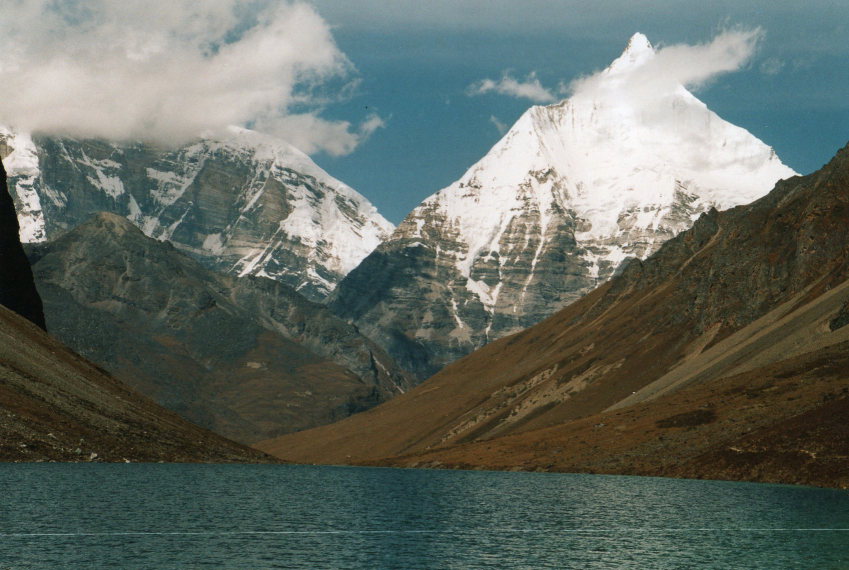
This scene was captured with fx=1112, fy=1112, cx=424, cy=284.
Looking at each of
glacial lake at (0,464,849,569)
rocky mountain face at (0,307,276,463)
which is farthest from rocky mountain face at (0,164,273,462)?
glacial lake at (0,464,849,569)

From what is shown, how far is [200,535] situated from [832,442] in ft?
295

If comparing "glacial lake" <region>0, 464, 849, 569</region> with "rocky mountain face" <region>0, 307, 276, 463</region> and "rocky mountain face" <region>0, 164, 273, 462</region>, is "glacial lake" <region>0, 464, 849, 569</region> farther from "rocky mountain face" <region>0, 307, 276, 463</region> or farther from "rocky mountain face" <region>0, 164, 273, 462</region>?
"rocky mountain face" <region>0, 164, 273, 462</region>

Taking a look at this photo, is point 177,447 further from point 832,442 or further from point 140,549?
point 140,549

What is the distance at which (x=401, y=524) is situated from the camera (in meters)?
95.6

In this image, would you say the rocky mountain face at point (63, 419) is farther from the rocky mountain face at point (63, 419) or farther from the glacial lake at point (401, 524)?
the glacial lake at point (401, 524)

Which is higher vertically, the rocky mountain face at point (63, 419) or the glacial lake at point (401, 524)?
the rocky mountain face at point (63, 419)

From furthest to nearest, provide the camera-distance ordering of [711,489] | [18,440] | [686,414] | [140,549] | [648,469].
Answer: [686,414] < [648,469] < [18,440] < [711,489] < [140,549]

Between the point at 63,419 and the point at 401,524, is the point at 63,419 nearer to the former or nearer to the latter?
the point at 63,419

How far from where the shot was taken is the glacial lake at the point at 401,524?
7294 cm

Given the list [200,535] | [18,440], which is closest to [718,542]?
[200,535]

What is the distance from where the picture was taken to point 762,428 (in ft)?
527

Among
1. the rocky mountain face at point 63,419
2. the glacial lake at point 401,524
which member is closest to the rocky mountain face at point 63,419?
the rocky mountain face at point 63,419

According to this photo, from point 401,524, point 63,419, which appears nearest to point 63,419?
point 63,419

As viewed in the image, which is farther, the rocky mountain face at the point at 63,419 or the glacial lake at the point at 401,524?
the rocky mountain face at the point at 63,419
